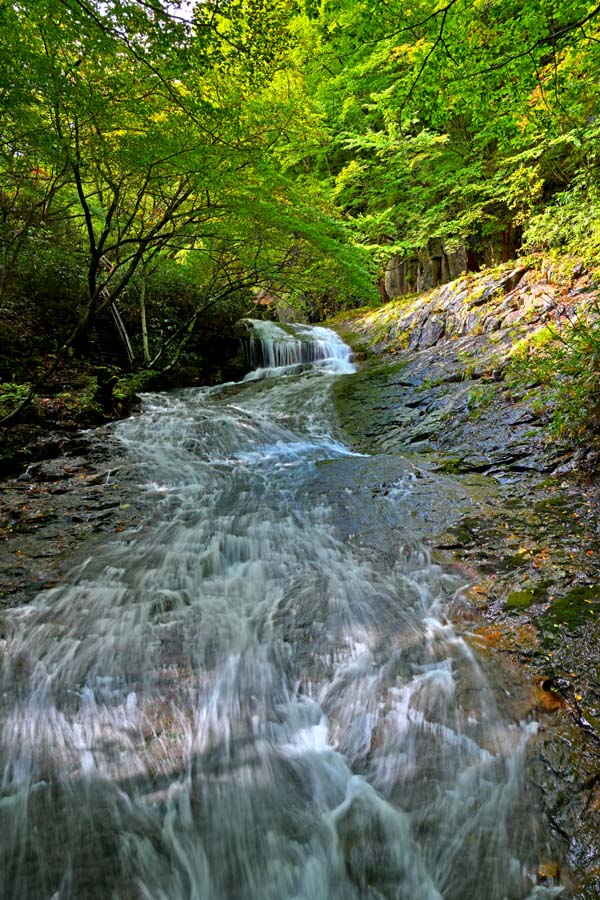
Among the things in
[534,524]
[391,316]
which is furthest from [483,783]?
[391,316]

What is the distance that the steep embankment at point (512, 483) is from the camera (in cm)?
197

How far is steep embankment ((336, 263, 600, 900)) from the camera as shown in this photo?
197 centimetres

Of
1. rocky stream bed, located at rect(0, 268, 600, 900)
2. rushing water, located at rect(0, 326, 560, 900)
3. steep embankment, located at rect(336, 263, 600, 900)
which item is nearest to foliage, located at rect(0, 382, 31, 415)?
rocky stream bed, located at rect(0, 268, 600, 900)

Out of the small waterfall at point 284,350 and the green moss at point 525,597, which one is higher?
the small waterfall at point 284,350

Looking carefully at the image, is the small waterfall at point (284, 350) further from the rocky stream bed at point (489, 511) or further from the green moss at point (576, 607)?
the green moss at point (576, 607)

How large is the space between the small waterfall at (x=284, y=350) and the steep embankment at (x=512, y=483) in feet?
8.38

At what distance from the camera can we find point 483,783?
6.19 ft

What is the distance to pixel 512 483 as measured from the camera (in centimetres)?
451

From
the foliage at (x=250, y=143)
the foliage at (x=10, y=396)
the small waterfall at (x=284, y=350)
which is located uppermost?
the foliage at (x=250, y=143)

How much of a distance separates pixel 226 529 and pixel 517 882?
3.31m

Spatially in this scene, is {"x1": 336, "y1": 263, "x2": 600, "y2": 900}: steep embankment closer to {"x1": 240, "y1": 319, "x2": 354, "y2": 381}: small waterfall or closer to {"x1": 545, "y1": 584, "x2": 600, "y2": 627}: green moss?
{"x1": 545, "y1": 584, "x2": 600, "y2": 627}: green moss

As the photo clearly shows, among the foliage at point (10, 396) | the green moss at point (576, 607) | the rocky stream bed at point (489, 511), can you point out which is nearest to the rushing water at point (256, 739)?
the rocky stream bed at point (489, 511)

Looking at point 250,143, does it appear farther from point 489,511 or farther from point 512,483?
point 489,511

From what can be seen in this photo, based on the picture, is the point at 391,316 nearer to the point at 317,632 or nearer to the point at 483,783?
the point at 317,632
